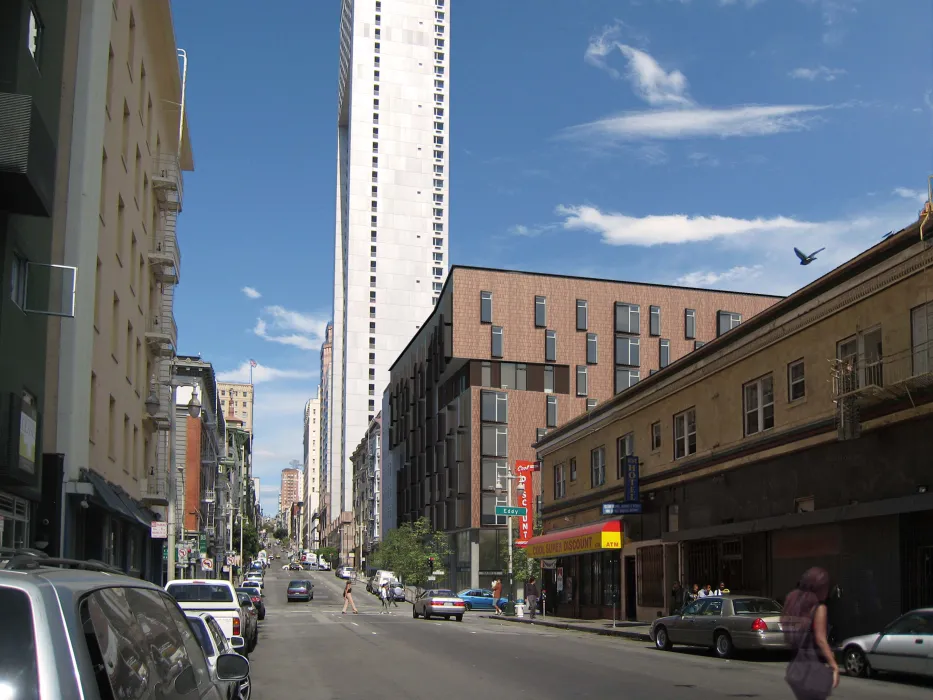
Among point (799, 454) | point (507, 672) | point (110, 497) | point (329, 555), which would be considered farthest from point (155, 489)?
point (329, 555)

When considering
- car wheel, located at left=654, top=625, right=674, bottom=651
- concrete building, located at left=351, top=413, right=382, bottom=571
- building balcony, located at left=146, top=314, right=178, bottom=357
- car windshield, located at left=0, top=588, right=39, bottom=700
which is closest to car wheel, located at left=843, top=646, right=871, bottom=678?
car wheel, located at left=654, top=625, right=674, bottom=651

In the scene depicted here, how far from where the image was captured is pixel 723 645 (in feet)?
80.3

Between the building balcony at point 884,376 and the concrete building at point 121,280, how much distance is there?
61.5ft

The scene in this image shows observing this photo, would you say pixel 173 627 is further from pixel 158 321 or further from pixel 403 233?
pixel 403 233

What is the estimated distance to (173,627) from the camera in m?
5.61

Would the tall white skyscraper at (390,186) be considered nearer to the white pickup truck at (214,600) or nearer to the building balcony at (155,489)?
the building balcony at (155,489)

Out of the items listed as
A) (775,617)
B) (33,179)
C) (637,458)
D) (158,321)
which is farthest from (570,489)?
(33,179)

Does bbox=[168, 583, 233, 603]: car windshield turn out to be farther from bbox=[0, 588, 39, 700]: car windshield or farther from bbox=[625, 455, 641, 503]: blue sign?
bbox=[625, 455, 641, 503]: blue sign

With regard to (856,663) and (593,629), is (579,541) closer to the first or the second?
(593,629)

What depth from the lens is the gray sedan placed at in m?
23.2

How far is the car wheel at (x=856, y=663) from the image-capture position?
1995 cm

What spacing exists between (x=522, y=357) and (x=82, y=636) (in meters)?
70.7

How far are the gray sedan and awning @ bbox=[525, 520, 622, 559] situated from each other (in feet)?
45.8

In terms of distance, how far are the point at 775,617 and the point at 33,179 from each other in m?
18.1
